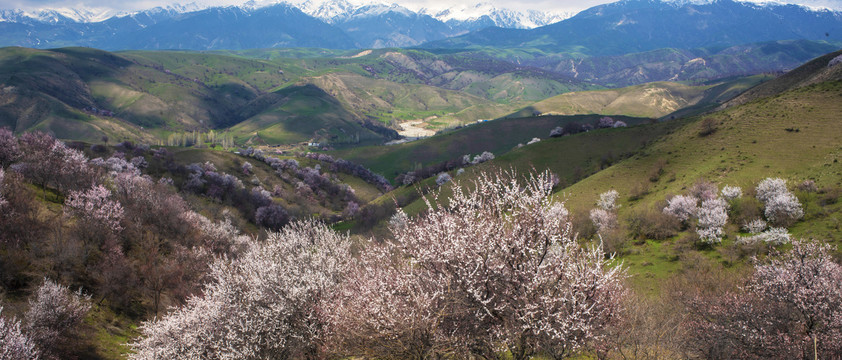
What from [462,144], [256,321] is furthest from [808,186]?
[462,144]

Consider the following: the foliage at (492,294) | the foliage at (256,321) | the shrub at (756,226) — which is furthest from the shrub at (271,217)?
the foliage at (492,294)

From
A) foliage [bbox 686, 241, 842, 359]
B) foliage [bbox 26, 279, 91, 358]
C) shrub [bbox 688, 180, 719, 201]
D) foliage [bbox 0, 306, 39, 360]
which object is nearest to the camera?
foliage [bbox 686, 241, 842, 359]

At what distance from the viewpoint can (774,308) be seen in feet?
67.1

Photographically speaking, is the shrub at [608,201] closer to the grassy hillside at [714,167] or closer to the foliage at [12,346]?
the grassy hillside at [714,167]

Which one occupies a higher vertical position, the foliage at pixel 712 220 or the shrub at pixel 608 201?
the foliage at pixel 712 220

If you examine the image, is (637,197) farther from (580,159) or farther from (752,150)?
(580,159)

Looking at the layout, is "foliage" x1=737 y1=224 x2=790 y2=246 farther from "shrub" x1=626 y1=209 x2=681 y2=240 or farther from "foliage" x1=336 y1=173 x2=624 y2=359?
"foliage" x1=336 y1=173 x2=624 y2=359

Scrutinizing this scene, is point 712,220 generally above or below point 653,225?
above

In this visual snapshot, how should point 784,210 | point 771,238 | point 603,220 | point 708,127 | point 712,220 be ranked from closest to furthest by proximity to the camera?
point 771,238
point 784,210
point 712,220
point 603,220
point 708,127

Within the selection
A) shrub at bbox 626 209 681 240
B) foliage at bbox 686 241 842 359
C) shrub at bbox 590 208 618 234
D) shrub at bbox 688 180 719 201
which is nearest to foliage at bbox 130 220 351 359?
foliage at bbox 686 241 842 359

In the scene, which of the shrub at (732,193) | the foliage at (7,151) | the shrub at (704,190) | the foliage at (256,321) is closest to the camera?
the foliage at (256,321)

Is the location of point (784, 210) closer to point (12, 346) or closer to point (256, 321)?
point (256, 321)

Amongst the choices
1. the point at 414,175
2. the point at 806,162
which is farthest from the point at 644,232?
the point at 414,175

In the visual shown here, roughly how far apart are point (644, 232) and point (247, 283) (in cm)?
4228
